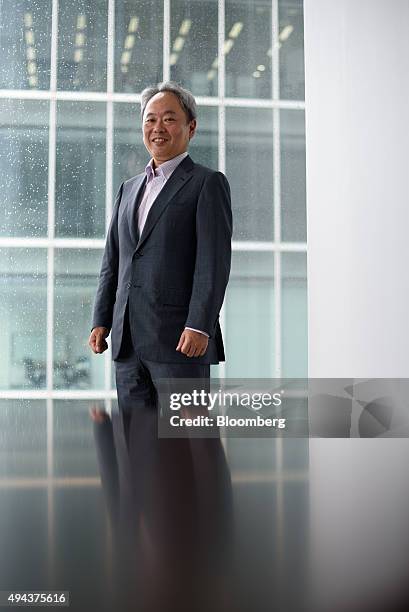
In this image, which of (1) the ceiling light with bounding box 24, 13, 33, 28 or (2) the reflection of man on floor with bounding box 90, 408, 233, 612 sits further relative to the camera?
(1) the ceiling light with bounding box 24, 13, 33, 28

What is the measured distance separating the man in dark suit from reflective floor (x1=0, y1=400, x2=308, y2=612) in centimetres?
121

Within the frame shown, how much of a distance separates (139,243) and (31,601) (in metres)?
1.59

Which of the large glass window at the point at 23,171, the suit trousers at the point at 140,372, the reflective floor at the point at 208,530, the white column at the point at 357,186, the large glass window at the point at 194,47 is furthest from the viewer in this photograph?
the large glass window at the point at 194,47

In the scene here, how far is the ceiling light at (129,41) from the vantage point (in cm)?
398

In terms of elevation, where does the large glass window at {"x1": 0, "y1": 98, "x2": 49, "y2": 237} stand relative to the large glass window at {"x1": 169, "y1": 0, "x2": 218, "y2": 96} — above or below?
below

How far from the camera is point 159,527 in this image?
21 cm

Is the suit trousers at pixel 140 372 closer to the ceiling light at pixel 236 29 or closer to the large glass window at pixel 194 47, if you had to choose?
the large glass window at pixel 194 47

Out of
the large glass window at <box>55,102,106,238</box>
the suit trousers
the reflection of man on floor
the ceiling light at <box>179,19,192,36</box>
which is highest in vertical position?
the ceiling light at <box>179,19,192,36</box>

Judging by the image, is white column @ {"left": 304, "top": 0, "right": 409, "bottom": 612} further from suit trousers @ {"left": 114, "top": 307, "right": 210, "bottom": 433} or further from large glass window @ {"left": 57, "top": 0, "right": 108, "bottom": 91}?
suit trousers @ {"left": 114, "top": 307, "right": 210, "bottom": 433}

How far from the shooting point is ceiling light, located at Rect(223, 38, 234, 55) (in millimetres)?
4039

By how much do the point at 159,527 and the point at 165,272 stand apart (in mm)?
1515

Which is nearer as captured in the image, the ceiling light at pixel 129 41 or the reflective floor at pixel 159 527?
the reflective floor at pixel 159 527

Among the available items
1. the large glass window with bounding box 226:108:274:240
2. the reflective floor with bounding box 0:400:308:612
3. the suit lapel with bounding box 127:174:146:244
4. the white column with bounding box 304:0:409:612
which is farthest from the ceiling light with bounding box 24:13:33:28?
the reflective floor with bounding box 0:400:308:612

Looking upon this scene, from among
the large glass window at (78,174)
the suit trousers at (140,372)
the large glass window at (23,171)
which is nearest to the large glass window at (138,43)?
the large glass window at (78,174)
